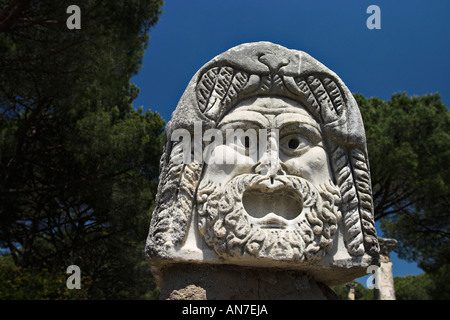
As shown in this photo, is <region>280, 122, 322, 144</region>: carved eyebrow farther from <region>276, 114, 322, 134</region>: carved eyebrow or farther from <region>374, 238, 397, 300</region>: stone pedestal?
<region>374, 238, 397, 300</region>: stone pedestal

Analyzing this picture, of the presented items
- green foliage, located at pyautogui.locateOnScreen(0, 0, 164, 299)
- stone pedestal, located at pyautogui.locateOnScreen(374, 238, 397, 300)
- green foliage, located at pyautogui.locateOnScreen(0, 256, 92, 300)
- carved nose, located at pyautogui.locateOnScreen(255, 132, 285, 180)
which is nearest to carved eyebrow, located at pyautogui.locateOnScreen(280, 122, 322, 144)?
carved nose, located at pyautogui.locateOnScreen(255, 132, 285, 180)

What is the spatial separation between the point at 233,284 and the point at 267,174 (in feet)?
2.29

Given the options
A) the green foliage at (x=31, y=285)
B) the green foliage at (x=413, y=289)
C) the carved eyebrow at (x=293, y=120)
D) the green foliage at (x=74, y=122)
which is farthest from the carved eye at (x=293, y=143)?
the green foliage at (x=413, y=289)

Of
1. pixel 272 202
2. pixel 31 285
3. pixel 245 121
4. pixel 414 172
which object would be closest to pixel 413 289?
pixel 414 172

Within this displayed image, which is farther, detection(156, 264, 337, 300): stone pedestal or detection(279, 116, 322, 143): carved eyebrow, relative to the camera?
detection(279, 116, 322, 143): carved eyebrow

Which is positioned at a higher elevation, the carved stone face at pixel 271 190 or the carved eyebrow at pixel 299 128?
the carved eyebrow at pixel 299 128

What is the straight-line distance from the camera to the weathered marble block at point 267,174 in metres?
2.46

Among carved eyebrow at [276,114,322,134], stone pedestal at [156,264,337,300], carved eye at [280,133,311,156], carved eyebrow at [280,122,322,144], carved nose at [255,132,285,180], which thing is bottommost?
stone pedestal at [156,264,337,300]

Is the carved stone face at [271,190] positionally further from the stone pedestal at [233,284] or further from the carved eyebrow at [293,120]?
the stone pedestal at [233,284]

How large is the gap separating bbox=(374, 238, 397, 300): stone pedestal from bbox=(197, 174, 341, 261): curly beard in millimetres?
6438

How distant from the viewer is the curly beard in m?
2.38

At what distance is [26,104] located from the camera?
27.2 feet
